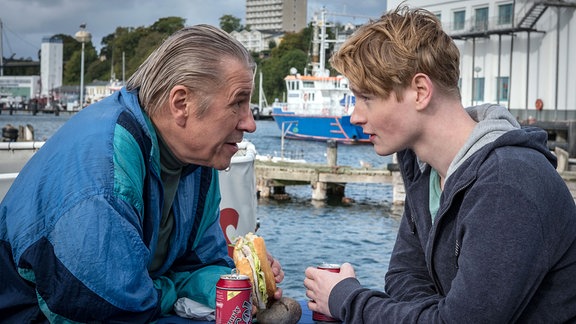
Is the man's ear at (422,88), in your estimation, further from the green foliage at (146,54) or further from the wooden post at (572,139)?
the green foliage at (146,54)

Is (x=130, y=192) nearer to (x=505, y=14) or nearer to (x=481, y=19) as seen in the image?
(x=505, y=14)

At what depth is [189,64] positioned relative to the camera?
2.51 m

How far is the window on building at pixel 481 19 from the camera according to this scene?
135 feet

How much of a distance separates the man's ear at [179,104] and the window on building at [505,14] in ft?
132

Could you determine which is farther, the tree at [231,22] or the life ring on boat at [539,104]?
the tree at [231,22]

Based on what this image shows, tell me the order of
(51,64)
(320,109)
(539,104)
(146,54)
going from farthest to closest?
(51,64) < (146,54) < (320,109) < (539,104)

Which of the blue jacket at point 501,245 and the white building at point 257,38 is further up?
the white building at point 257,38

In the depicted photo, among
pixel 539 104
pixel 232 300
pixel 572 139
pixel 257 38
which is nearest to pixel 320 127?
pixel 539 104

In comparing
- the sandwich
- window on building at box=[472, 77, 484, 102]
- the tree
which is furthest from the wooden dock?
the tree

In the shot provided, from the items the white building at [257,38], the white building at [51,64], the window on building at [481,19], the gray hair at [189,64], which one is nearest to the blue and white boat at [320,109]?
the window on building at [481,19]

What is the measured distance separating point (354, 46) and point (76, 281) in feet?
3.17

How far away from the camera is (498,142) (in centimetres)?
224

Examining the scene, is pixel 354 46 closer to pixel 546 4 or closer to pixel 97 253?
pixel 97 253

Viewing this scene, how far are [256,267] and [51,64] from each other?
175 meters
